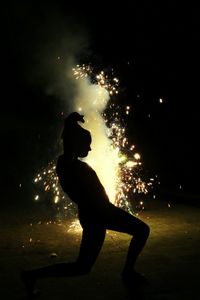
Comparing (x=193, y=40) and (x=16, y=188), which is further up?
(x=193, y=40)

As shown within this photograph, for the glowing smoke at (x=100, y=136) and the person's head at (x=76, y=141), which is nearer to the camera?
the person's head at (x=76, y=141)

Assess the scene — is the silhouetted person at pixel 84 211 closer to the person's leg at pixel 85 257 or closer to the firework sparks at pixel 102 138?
the person's leg at pixel 85 257

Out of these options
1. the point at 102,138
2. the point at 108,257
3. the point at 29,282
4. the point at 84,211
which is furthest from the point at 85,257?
the point at 102,138

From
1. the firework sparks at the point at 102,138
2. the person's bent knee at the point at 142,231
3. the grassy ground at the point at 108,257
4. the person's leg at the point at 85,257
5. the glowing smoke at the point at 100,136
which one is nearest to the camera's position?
the person's leg at the point at 85,257

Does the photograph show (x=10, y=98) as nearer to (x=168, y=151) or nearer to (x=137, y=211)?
(x=168, y=151)

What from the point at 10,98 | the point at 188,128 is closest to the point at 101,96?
the point at 188,128

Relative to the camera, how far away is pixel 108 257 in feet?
23.5

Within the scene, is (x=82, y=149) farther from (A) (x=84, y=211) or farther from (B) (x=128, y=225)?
(B) (x=128, y=225)

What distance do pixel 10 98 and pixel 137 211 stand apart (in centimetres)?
1059

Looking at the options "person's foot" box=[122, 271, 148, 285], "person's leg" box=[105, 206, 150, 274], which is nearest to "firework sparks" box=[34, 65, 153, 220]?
"person's foot" box=[122, 271, 148, 285]

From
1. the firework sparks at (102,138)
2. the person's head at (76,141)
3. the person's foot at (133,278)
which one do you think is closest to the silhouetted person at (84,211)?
the person's head at (76,141)

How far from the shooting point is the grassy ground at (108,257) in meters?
5.35

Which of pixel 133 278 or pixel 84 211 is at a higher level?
pixel 84 211

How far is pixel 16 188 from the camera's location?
816 inches
